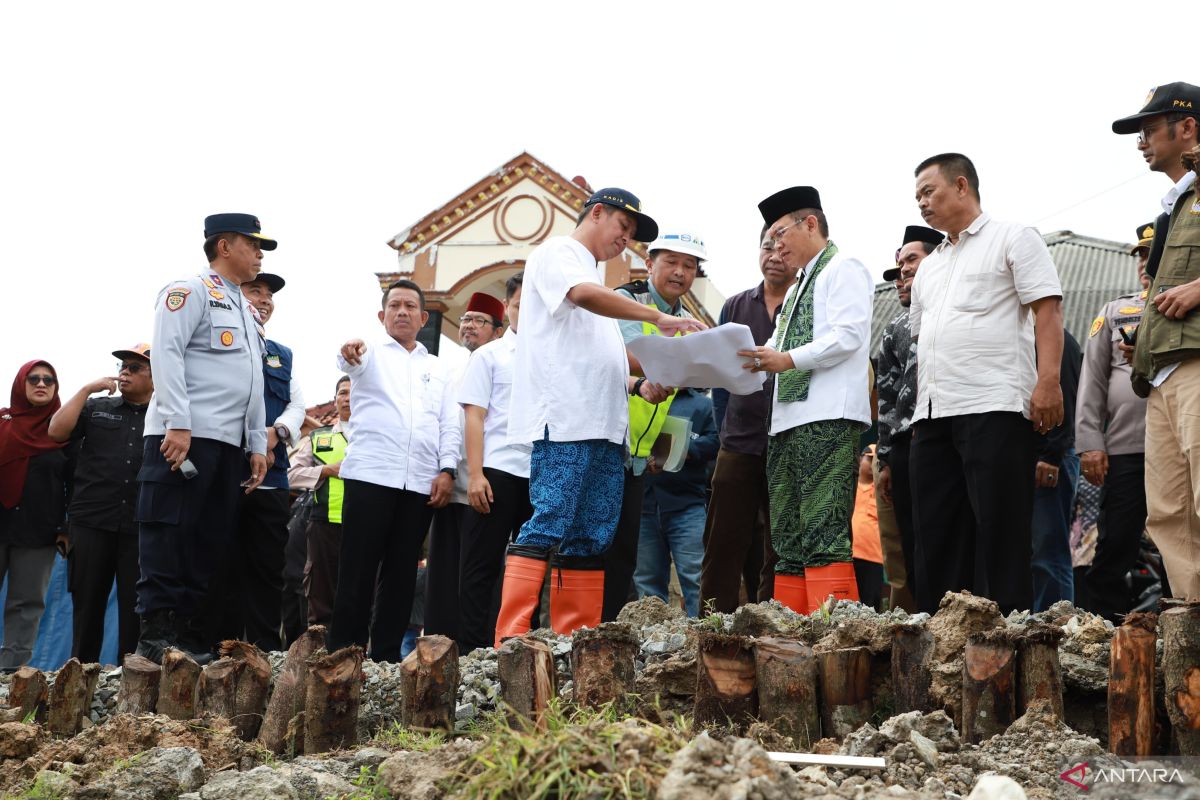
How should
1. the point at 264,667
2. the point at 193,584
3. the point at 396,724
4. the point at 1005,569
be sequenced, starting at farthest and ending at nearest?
the point at 193,584
the point at 1005,569
the point at 264,667
the point at 396,724

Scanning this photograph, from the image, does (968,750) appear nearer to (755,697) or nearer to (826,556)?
(755,697)

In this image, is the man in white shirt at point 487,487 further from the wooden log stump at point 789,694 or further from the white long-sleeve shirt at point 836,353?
the wooden log stump at point 789,694

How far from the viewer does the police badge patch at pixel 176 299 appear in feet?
17.9

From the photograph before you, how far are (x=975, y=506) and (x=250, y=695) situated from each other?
2847mm

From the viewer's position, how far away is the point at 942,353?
4879 millimetres

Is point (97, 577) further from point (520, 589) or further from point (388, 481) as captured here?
point (520, 589)

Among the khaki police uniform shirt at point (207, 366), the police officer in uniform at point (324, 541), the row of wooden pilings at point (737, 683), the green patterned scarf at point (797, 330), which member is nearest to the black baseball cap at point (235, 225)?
the khaki police uniform shirt at point (207, 366)

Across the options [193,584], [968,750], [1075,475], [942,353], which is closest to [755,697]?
[968,750]

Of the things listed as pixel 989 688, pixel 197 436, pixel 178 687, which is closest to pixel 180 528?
pixel 197 436

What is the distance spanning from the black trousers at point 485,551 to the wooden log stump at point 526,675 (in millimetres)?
2232

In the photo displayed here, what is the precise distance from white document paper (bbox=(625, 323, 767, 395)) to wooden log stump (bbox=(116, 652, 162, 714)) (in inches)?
85.1

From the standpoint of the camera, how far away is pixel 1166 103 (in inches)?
184

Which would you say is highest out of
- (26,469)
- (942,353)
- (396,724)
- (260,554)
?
(942,353)

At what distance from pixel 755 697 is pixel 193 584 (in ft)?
10.3
